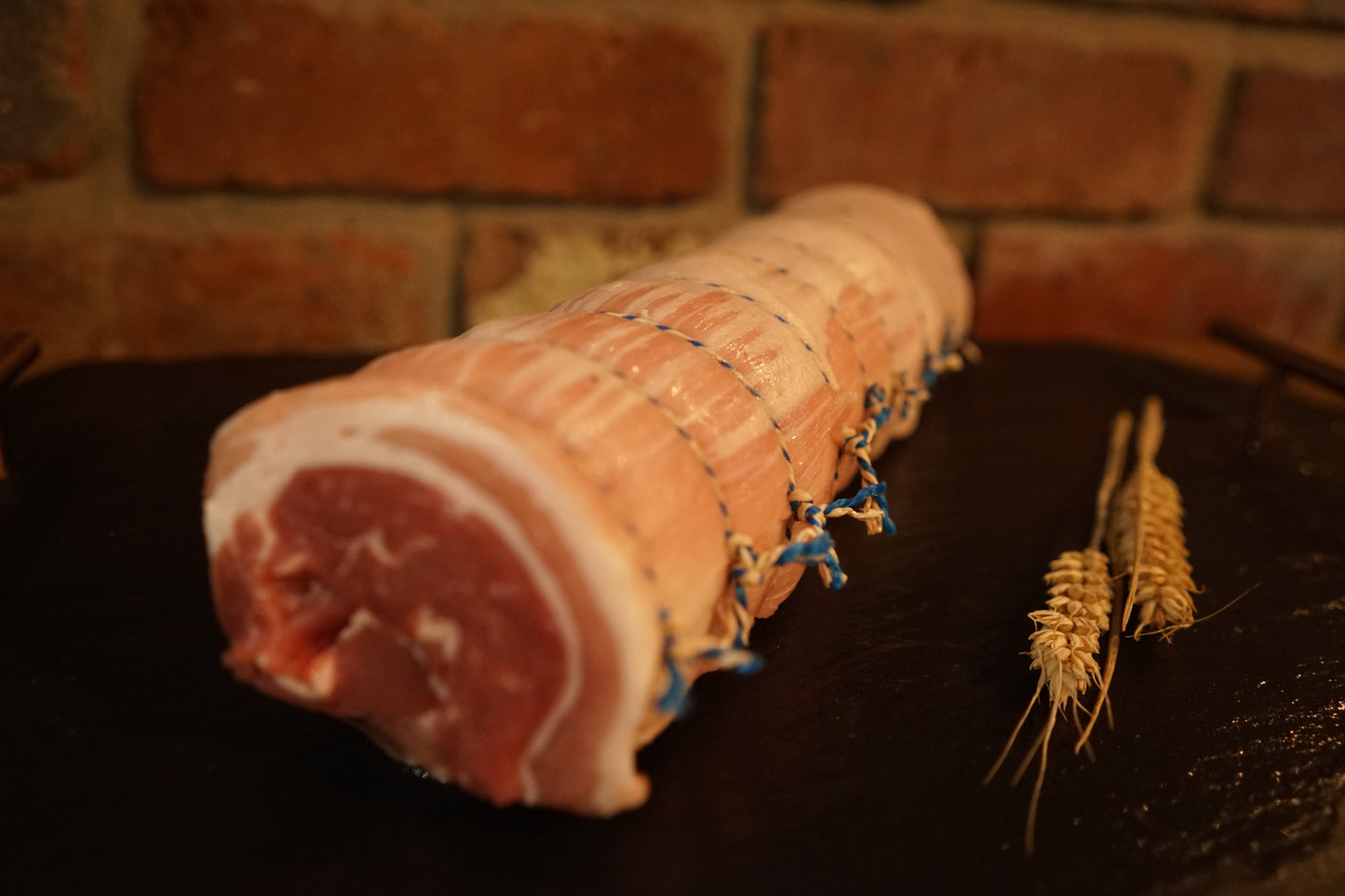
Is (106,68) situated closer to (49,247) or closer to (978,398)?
(49,247)

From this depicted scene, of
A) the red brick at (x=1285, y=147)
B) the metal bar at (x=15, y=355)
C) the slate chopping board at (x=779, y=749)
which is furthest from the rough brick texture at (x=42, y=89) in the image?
the red brick at (x=1285, y=147)

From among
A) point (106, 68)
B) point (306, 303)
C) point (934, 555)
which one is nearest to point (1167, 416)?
point (934, 555)

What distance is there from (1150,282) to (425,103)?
1318 millimetres

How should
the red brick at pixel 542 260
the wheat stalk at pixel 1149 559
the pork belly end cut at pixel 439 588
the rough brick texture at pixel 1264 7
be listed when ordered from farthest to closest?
the rough brick texture at pixel 1264 7
the red brick at pixel 542 260
the wheat stalk at pixel 1149 559
the pork belly end cut at pixel 439 588

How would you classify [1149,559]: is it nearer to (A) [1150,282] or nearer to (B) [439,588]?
(B) [439,588]

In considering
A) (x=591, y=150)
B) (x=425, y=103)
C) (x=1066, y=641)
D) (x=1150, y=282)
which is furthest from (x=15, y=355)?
(x=1150, y=282)

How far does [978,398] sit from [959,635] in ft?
2.15

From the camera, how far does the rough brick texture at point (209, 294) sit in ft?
4.44

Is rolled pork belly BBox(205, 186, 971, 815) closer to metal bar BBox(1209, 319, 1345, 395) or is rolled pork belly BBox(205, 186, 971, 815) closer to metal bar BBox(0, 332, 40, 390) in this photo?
metal bar BBox(0, 332, 40, 390)

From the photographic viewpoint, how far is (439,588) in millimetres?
572

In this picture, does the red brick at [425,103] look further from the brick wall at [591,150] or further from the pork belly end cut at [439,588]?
the pork belly end cut at [439,588]

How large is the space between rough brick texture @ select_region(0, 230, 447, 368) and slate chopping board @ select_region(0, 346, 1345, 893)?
418 mm

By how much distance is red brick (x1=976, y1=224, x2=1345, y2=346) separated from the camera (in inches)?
70.1

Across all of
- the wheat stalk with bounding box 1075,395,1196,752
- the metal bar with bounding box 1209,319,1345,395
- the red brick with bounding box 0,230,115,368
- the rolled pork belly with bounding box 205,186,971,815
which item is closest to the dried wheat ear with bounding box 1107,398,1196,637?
the wheat stalk with bounding box 1075,395,1196,752
